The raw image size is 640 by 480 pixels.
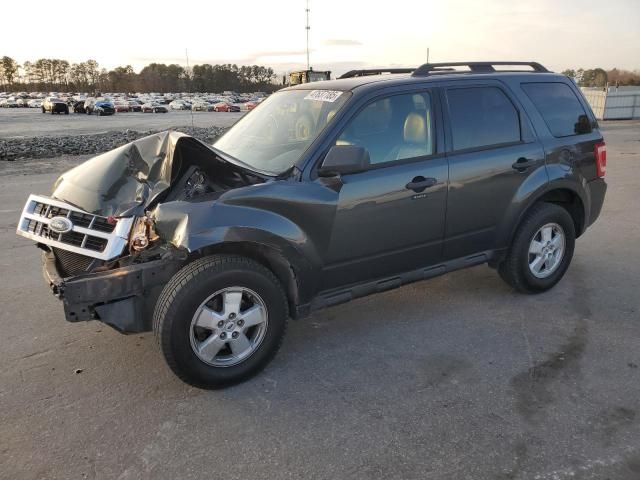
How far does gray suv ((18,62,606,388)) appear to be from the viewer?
10.5ft

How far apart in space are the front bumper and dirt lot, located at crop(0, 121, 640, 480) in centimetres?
49

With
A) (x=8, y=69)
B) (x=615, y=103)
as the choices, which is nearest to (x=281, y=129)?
(x=615, y=103)

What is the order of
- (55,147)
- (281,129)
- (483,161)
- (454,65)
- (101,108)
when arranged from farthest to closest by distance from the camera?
(101,108) < (55,147) < (454,65) < (483,161) < (281,129)

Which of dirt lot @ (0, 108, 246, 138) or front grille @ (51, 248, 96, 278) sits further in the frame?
dirt lot @ (0, 108, 246, 138)

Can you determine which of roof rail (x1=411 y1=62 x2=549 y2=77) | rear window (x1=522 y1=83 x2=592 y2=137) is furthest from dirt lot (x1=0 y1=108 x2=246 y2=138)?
rear window (x1=522 y1=83 x2=592 y2=137)

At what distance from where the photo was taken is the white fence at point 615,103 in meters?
29.5

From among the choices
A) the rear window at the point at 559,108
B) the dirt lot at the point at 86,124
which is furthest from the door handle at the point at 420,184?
the dirt lot at the point at 86,124

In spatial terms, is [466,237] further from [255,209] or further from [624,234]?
[624,234]

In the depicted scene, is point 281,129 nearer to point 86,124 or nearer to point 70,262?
point 70,262

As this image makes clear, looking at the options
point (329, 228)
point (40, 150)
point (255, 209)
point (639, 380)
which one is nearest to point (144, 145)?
point (255, 209)

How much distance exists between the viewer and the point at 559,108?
4.81m

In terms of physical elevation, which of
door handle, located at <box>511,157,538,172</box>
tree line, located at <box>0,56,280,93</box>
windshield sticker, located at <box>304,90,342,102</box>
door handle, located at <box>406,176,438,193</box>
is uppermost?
tree line, located at <box>0,56,280,93</box>

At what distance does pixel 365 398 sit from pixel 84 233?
1980mm

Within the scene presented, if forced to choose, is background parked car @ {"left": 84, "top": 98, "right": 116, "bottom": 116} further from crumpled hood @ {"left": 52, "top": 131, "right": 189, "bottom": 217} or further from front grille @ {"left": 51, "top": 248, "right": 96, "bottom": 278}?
front grille @ {"left": 51, "top": 248, "right": 96, "bottom": 278}
